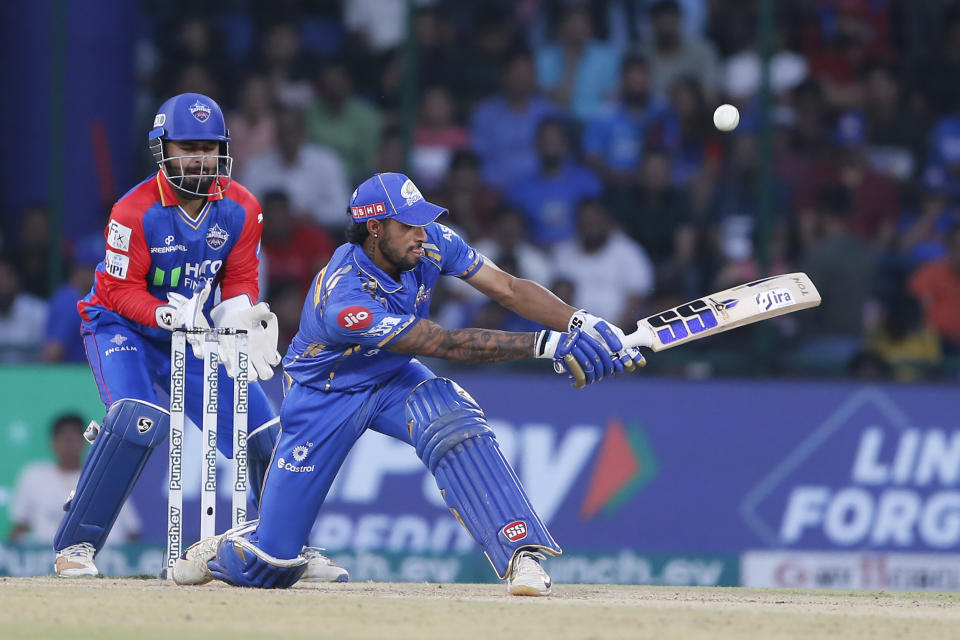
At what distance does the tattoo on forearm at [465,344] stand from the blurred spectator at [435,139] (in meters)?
4.67

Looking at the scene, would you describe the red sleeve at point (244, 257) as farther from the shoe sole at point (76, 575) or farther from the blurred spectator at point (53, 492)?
the blurred spectator at point (53, 492)

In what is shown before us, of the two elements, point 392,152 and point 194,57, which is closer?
point 392,152

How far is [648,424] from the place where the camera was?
9.51 metres

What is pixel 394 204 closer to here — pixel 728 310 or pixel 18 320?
pixel 728 310

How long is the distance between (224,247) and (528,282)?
1.36 metres

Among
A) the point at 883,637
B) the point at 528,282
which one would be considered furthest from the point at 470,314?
the point at 883,637

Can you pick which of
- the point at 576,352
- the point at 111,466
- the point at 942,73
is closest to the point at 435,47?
the point at 942,73

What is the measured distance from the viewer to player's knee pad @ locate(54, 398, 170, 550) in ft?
21.0

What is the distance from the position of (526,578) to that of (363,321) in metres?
1.17

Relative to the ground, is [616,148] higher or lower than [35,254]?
higher

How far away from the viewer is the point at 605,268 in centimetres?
1017

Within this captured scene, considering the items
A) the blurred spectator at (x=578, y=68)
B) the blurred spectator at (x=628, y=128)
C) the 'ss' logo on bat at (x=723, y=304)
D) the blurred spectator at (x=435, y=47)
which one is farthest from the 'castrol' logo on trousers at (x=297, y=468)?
the blurred spectator at (x=578, y=68)

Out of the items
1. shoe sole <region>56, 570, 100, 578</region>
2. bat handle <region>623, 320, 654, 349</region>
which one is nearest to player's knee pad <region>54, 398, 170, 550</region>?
shoe sole <region>56, 570, 100, 578</region>

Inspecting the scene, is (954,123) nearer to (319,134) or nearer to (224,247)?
(319,134)
